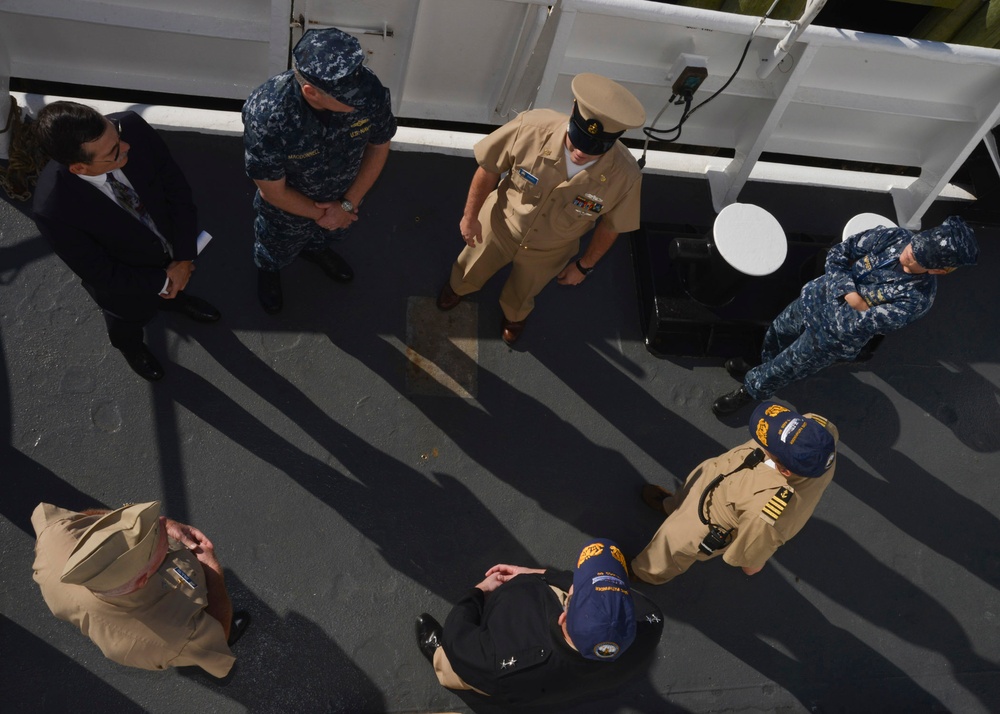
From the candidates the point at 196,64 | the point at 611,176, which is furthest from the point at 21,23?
the point at 611,176

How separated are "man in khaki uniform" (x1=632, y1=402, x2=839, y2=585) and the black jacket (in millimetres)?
586

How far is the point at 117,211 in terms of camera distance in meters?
3.22

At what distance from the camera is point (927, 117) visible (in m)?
5.24

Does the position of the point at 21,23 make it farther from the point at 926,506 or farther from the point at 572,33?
the point at 926,506

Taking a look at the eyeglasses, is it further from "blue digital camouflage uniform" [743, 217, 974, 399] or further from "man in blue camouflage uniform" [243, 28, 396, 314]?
"blue digital camouflage uniform" [743, 217, 974, 399]

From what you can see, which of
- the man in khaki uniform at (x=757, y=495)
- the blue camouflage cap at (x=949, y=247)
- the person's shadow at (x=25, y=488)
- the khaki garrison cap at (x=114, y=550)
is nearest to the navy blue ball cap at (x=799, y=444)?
the man in khaki uniform at (x=757, y=495)

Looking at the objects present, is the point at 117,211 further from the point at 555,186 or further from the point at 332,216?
the point at 555,186

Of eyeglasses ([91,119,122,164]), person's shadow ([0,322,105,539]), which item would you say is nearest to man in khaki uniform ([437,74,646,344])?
eyeglasses ([91,119,122,164])

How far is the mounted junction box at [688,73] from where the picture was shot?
182 inches

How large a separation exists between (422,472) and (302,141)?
6.67 feet

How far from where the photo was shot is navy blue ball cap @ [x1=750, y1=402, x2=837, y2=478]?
123 inches

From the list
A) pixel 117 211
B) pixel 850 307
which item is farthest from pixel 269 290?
pixel 850 307

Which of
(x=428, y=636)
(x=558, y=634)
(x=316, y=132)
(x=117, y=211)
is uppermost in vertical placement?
Answer: (x=316, y=132)

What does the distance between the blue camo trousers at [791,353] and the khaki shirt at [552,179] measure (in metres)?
1.26
